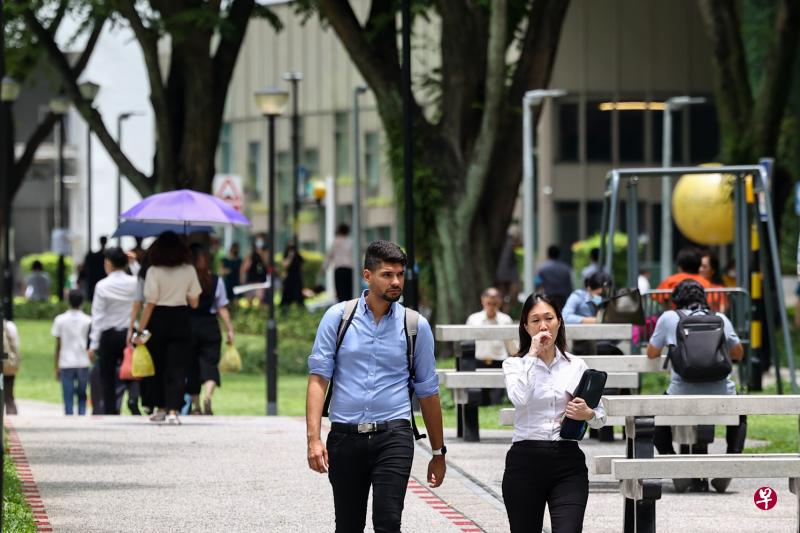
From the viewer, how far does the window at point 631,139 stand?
204ft

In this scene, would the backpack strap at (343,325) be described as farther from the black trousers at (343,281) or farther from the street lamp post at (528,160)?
the black trousers at (343,281)

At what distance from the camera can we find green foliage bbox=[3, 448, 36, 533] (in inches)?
412

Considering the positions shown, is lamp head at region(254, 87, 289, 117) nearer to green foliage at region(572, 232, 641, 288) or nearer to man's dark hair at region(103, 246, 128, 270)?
man's dark hair at region(103, 246, 128, 270)

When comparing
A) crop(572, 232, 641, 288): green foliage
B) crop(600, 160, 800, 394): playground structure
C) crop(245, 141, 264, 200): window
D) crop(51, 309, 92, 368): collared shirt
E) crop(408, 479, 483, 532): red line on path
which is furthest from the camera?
crop(245, 141, 264, 200): window

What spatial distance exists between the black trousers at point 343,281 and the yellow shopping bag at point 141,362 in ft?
69.4

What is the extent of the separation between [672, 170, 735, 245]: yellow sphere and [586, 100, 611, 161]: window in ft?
102

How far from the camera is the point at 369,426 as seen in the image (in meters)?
8.28

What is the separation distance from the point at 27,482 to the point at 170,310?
422cm

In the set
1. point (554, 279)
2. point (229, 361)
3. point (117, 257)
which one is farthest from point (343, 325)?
point (554, 279)

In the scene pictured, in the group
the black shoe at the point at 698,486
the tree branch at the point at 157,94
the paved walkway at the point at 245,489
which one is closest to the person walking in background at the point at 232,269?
the tree branch at the point at 157,94

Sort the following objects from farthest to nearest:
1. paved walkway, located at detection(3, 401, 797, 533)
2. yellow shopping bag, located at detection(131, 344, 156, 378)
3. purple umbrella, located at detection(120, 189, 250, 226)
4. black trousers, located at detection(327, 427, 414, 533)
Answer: purple umbrella, located at detection(120, 189, 250, 226)
yellow shopping bag, located at detection(131, 344, 156, 378)
paved walkway, located at detection(3, 401, 797, 533)
black trousers, located at detection(327, 427, 414, 533)

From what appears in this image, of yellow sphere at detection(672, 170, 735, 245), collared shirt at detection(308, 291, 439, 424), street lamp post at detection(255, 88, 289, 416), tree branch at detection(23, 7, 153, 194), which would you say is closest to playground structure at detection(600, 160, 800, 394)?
street lamp post at detection(255, 88, 289, 416)

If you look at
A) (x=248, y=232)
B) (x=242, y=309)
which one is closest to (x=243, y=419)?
(x=242, y=309)

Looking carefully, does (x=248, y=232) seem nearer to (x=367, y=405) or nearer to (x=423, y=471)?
(x=423, y=471)
